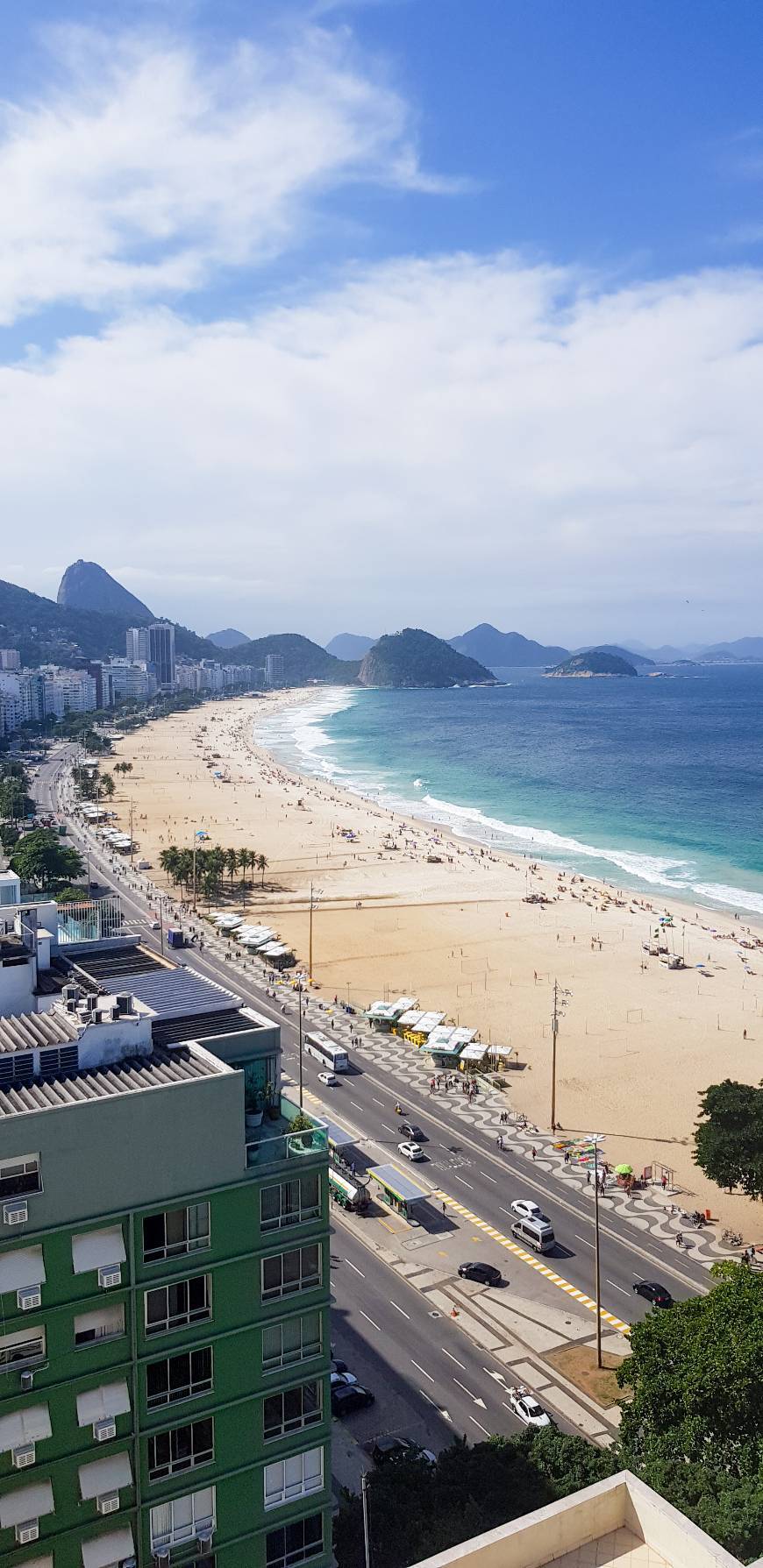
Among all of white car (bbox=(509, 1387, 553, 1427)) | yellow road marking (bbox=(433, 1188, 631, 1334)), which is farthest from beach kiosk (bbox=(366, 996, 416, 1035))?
white car (bbox=(509, 1387, 553, 1427))

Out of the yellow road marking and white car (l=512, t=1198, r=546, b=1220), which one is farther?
white car (l=512, t=1198, r=546, b=1220)

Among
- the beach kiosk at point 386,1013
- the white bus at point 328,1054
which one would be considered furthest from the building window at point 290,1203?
the beach kiosk at point 386,1013

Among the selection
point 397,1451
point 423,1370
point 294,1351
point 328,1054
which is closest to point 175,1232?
point 294,1351

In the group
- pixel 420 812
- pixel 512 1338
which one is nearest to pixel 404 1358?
pixel 512 1338

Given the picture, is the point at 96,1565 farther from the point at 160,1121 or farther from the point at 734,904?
the point at 734,904

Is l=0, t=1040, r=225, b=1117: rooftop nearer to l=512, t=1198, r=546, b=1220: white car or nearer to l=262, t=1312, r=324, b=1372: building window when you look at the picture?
l=262, t=1312, r=324, b=1372: building window

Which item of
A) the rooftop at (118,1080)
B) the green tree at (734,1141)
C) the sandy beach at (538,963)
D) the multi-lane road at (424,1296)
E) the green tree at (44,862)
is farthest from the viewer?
the green tree at (44,862)

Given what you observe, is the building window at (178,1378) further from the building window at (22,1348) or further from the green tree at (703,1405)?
the green tree at (703,1405)
